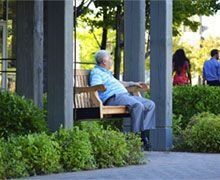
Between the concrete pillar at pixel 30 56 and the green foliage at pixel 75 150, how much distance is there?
9.93 ft

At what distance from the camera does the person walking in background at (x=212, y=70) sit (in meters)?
19.1

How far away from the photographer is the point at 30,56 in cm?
1284

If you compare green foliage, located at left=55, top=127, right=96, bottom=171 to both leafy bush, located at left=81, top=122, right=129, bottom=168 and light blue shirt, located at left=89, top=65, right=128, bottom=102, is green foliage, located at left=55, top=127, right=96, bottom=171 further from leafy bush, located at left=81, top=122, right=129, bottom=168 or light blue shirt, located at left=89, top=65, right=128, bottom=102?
light blue shirt, located at left=89, top=65, right=128, bottom=102

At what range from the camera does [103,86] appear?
11711 mm

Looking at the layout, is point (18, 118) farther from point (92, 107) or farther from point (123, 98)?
point (123, 98)

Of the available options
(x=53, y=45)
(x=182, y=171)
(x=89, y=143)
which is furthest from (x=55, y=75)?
(x=182, y=171)

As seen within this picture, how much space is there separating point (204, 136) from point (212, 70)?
22.3 feet

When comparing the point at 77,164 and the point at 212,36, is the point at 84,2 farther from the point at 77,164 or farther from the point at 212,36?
the point at 212,36

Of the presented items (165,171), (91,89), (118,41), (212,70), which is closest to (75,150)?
(165,171)

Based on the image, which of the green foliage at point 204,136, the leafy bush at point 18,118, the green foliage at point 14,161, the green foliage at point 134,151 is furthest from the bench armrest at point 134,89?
the green foliage at point 14,161

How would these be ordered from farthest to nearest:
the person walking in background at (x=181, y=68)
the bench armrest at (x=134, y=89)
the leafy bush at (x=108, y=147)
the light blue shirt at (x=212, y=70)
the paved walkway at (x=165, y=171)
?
the light blue shirt at (x=212, y=70) → the person walking in background at (x=181, y=68) → the bench armrest at (x=134, y=89) → the leafy bush at (x=108, y=147) → the paved walkway at (x=165, y=171)

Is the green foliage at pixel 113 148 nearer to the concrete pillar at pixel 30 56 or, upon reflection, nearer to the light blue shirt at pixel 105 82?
the light blue shirt at pixel 105 82

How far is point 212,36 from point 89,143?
62330mm

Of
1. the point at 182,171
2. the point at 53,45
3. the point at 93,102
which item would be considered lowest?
the point at 182,171
